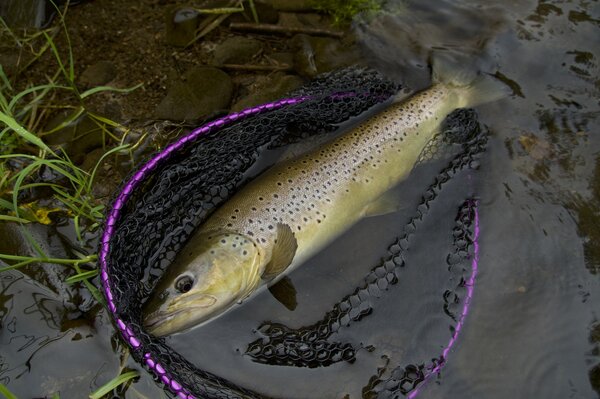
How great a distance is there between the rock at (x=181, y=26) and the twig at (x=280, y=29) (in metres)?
0.29

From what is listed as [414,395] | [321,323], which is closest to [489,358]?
[414,395]

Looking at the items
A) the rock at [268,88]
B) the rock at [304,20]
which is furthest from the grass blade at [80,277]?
the rock at [304,20]

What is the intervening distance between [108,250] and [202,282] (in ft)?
1.52

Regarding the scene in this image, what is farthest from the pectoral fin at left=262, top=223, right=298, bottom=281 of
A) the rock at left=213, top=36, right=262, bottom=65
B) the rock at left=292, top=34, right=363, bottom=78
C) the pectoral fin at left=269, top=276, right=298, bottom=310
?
the rock at left=213, top=36, right=262, bottom=65

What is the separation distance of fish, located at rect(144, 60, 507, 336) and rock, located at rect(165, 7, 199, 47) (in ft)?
4.77

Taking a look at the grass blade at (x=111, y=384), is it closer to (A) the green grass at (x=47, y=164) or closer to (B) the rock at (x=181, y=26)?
(A) the green grass at (x=47, y=164)

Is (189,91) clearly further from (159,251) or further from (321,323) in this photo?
(321,323)

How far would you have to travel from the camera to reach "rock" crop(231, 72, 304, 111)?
129 inches

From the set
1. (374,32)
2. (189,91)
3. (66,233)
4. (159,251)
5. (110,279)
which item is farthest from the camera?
(374,32)

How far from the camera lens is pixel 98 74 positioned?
3.48 metres

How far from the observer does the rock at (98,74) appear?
11.4 feet

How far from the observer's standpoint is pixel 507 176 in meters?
3.07

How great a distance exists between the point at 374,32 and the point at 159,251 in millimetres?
2283

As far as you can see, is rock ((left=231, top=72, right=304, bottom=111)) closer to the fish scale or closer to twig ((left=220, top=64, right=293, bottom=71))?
twig ((left=220, top=64, right=293, bottom=71))
